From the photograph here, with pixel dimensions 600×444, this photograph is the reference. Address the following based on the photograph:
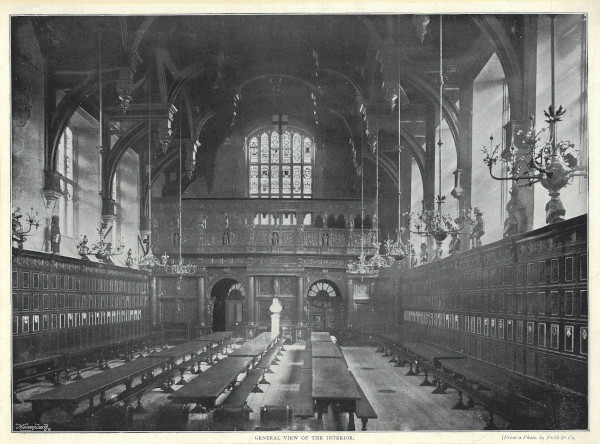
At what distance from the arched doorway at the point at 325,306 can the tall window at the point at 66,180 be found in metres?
10.8

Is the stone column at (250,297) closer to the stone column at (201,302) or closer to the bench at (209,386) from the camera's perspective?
the stone column at (201,302)

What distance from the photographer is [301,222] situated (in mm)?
24531

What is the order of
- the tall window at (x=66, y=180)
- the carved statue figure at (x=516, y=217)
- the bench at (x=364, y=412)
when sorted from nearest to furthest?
the bench at (x=364, y=412) → the carved statue figure at (x=516, y=217) → the tall window at (x=66, y=180)

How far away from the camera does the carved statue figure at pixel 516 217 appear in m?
10.7

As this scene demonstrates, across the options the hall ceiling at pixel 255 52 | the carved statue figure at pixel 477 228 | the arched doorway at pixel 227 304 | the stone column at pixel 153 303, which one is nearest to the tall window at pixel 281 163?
the arched doorway at pixel 227 304

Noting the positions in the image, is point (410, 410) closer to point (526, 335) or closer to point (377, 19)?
point (526, 335)

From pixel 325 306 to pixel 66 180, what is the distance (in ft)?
40.0

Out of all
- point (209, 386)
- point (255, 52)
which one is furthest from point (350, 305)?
point (209, 386)

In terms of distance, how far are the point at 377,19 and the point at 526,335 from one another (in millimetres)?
6044

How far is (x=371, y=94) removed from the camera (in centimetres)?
1471

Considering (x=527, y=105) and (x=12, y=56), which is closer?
(x=12, y=56)

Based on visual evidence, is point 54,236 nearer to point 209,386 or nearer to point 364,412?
point 209,386
